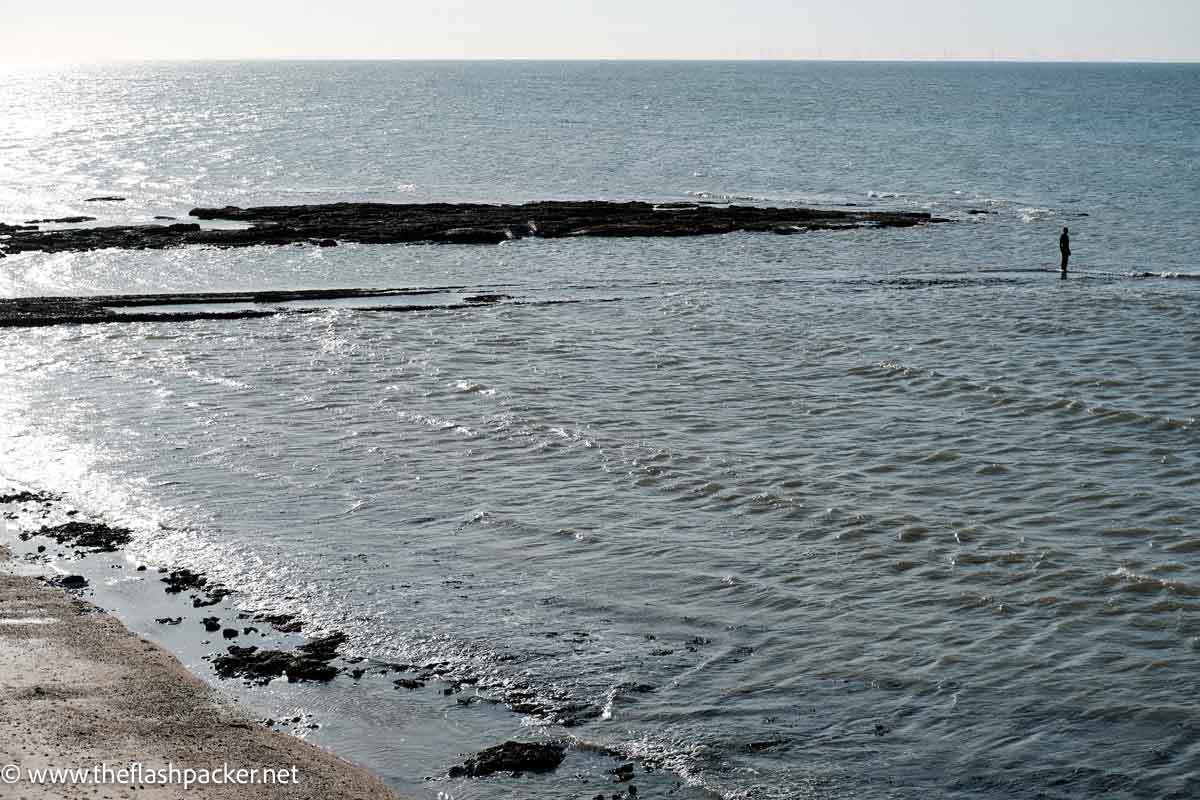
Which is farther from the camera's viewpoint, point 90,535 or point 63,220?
point 63,220

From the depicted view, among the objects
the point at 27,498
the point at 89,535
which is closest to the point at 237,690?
the point at 89,535

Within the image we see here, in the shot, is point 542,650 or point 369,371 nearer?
point 542,650

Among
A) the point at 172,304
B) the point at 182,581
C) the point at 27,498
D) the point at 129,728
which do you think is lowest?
the point at 182,581

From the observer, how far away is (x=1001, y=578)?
63.3 feet

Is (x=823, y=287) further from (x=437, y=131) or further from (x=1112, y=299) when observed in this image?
(x=437, y=131)

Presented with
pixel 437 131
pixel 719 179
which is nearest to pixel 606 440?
pixel 719 179

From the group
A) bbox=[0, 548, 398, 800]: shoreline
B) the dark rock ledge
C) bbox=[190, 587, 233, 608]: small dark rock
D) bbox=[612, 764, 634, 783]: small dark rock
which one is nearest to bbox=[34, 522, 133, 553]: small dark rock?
bbox=[190, 587, 233, 608]: small dark rock

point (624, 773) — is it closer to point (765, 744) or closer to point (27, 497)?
point (765, 744)

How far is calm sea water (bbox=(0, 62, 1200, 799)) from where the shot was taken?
15.1 meters

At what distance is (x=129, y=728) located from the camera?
13992 mm

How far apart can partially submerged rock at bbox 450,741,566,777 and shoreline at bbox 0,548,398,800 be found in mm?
982

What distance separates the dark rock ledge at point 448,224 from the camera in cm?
5856

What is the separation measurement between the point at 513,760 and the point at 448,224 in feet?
165

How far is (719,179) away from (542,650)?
73.6m
